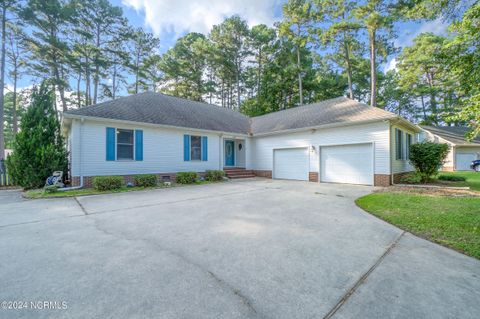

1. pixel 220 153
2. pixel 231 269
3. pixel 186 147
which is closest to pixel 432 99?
pixel 220 153

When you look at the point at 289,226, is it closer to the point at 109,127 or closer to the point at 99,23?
the point at 109,127

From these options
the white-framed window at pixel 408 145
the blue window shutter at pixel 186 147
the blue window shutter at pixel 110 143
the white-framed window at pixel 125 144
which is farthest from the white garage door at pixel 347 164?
the blue window shutter at pixel 110 143

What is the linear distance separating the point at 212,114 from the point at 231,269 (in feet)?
44.5

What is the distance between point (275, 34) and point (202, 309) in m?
27.0

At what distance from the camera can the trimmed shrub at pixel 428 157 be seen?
30.3 feet

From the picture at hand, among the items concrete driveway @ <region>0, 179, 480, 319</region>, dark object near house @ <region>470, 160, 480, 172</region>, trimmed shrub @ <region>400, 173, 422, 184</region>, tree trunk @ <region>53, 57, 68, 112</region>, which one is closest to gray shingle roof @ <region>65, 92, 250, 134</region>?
concrete driveway @ <region>0, 179, 480, 319</region>

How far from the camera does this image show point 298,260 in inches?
104

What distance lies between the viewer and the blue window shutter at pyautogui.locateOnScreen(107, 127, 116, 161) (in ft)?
30.1

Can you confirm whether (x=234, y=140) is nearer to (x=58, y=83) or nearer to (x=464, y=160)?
(x=58, y=83)

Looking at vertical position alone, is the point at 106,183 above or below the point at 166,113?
below

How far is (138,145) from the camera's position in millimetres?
9953

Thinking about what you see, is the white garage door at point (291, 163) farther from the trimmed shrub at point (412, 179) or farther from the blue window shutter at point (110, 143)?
the blue window shutter at point (110, 143)

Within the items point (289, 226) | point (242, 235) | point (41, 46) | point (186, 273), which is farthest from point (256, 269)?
point (41, 46)

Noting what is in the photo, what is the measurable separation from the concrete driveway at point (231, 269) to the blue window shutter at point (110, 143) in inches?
197
